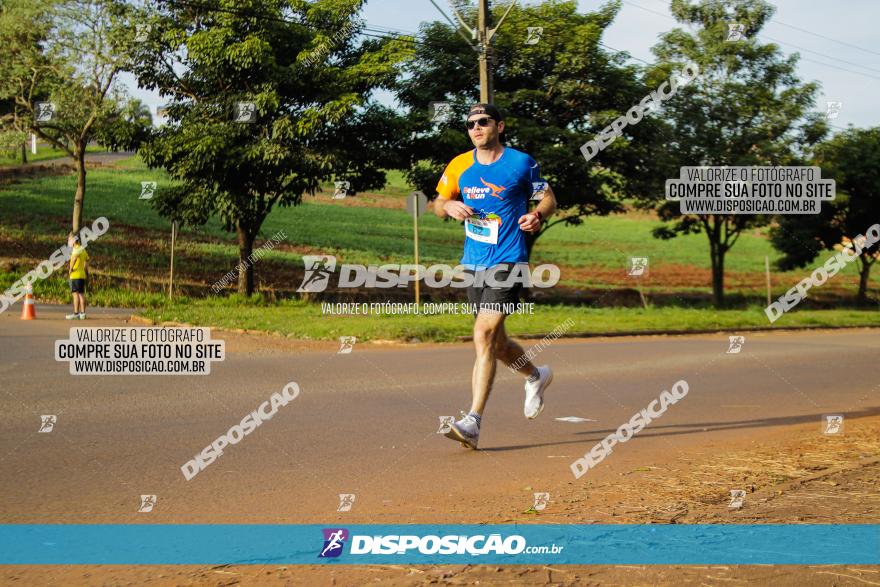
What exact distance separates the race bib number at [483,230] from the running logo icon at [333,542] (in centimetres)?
269

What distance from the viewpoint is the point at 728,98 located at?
35.8m

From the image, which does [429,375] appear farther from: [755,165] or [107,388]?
[755,165]

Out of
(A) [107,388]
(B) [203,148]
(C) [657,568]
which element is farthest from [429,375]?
(B) [203,148]

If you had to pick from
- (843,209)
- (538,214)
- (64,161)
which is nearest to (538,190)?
(538,214)

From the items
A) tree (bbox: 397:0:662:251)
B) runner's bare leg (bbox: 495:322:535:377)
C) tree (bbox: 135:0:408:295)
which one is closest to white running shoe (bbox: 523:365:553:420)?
runner's bare leg (bbox: 495:322:535:377)

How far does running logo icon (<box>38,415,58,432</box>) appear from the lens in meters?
7.64

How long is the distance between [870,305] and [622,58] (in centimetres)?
1800

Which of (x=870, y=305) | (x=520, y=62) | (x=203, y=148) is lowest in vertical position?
(x=870, y=305)

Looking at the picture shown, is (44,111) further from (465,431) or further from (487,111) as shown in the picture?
(465,431)

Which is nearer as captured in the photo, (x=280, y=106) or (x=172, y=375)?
(x=172, y=375)

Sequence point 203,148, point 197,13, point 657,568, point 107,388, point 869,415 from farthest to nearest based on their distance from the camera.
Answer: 1. point 197,13
2. point 203,148
3. point 107,388
4. point 869,415
5. point 657,568

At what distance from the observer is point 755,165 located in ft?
114

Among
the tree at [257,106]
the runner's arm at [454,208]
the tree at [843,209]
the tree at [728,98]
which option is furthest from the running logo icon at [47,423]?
the tree at [843,209]

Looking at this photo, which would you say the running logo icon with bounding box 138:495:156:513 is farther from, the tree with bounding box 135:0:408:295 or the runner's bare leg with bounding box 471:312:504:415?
the tree with bounding box 135:0:408:295
